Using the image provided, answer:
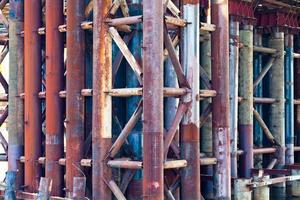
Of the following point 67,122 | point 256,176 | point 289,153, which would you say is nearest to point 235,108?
point 256,176

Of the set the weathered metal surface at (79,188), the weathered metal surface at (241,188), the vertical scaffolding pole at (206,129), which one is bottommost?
the weathered metal surface at (241,188)

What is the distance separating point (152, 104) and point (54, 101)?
112 inches

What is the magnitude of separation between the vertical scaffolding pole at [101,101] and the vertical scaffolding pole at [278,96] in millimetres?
7640

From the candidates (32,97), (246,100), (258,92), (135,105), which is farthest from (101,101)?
(258,92)

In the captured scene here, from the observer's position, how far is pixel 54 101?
1357 cm

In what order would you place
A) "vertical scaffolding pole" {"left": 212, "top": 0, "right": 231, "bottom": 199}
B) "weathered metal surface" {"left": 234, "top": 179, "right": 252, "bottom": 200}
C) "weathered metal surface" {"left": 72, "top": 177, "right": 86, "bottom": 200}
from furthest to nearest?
"weathered metal surface" {"left": 234, "top": 179, "right": 252, "bottom": 200}, "vertical scaffolding pole" {"left": 212, "top": 0, "right": 231, "bottom": 199}, "weathered metal surface" {"left": 72, "top": 177, "right": 86, "bottom": 200}

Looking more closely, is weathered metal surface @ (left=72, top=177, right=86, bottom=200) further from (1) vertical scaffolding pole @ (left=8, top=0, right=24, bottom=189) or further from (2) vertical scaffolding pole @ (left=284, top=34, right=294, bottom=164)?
(2) vertical scaffolding pole @ (left=284, top=34, right=294, bottom=164)

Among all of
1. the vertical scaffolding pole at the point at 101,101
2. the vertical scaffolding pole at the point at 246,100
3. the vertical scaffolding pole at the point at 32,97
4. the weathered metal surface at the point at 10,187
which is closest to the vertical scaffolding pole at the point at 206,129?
the vertical scaffolding pole at the point at 246,100

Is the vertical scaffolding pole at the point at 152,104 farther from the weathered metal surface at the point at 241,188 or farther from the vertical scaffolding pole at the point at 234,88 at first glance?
the vertical scaffolding pole at the point at 234,88

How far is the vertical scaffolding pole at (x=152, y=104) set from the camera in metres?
11.5

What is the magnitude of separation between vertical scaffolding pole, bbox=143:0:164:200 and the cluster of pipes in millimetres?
17

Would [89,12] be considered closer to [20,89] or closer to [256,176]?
[20,89]

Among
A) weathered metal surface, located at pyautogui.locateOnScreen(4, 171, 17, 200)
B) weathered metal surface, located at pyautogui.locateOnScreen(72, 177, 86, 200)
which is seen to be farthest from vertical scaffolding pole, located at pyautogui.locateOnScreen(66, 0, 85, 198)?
weathered metal surface, located at pyautogui.locateOnScreen(4, 171, 17, 200)

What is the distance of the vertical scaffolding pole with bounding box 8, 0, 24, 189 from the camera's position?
48.4ft
